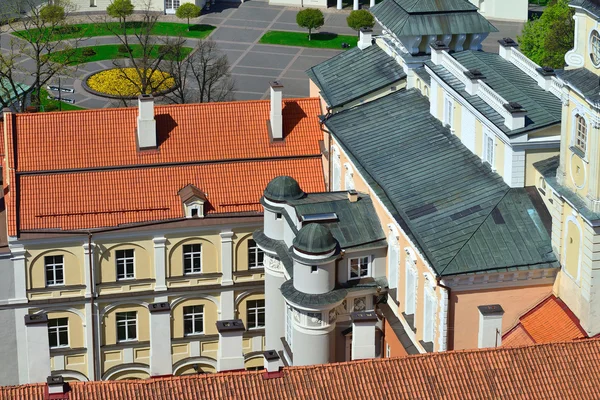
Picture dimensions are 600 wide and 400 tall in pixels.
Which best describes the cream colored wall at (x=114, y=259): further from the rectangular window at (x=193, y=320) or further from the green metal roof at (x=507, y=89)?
the green metal roof at (x=507, y=89)

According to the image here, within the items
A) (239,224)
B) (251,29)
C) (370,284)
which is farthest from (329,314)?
(251,29)

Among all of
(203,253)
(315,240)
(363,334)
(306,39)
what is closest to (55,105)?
(306,39)

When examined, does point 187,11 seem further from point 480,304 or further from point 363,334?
point 363,334

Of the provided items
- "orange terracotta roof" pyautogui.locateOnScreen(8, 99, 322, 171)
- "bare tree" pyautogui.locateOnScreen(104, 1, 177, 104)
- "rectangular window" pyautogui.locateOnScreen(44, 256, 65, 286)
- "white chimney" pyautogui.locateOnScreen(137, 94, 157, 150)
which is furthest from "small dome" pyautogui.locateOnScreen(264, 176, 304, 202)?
"bare tree" pyautogui.locateOnScreen(104, 1, 177, 104)

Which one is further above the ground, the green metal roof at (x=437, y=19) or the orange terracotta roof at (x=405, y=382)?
the green metal roof at (x=437, y=19)

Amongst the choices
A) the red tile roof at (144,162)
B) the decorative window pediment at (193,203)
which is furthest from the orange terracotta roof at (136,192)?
the decorative window pediment at (193,203)

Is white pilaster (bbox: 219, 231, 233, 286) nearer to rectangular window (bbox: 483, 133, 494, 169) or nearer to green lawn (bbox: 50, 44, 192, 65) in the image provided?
rectangular window (bbox: 483, 133, 494, 169)

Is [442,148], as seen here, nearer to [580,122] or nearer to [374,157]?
[374,157]
